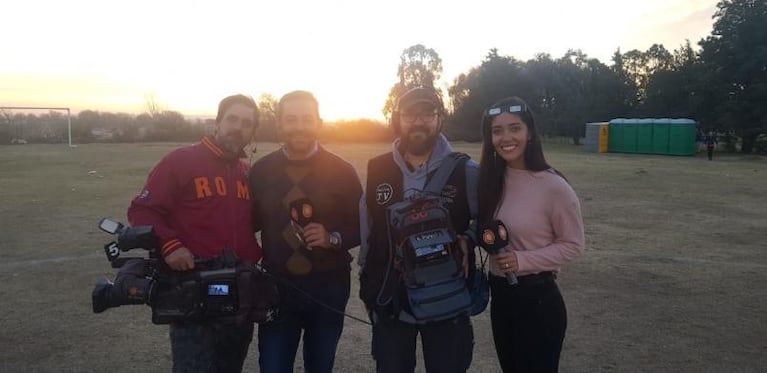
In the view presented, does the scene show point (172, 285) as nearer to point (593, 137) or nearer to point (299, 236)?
point (299, 236)

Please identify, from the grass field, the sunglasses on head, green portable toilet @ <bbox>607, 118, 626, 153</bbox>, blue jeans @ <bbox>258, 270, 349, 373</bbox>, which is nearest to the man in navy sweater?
blue jeans @ <bbox>258, 270, 349, 373</bbox>

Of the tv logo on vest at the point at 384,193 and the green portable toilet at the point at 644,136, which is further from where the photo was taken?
the green portable toilet at the point at 644,136

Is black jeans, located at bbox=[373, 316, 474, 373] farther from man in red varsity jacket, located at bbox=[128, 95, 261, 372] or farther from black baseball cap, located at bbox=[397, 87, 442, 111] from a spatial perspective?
black baseball cap, located at bbox=[397, 87, 442, 111]

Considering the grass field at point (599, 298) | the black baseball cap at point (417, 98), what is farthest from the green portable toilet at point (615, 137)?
the black baseball cap at point (417, 98)

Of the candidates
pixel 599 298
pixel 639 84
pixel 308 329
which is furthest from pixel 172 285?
pixel 639 84

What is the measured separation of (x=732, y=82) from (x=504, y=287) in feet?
174

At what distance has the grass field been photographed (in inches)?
219

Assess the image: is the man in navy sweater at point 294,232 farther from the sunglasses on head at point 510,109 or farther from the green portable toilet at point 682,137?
the green portable toilet at point 682,137

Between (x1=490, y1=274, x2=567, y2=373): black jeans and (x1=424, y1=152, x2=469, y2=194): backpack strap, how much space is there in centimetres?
68

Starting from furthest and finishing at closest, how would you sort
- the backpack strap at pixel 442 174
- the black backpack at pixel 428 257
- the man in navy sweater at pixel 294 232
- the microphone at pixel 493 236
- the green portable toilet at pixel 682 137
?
the green portable toilet at pixel 682 137, the man in navy sweater at pixel 294 232, the backpack strap at pixel 442 174, the microphone at pixel 493 236, the black backpack at pixel 428 257

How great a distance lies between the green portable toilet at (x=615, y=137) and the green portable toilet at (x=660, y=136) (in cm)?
269

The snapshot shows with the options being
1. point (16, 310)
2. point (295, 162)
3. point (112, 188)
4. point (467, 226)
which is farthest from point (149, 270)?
point (112, 188)

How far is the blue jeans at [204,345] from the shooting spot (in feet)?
10.9

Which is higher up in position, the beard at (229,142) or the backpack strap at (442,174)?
the beard at (229,142)
